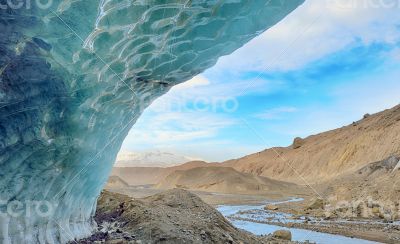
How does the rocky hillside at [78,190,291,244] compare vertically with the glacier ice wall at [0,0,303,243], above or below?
below

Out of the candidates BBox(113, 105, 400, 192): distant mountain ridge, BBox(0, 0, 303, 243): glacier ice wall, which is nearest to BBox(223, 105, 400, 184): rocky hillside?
BBox(113, 105, 400, 192): distant mountain ridge

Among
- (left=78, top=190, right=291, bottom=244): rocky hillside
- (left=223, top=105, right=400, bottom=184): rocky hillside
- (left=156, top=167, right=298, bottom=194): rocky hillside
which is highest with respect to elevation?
(left=223, top=105, right=400, bottom=184): rocky hillside

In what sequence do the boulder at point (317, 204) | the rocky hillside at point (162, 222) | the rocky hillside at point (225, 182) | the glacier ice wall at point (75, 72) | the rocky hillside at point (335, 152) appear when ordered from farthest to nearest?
the rocky hillside at point (225, 182)
the rocky hillside at point (335, 152)
the boulder at point (317, 204)
the rocky hillside at point (162, 222)
the glacier ice wall at point (75, 72)

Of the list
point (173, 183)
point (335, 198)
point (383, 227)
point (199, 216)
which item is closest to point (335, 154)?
point (173, 183)

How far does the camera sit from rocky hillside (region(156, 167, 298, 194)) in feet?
207

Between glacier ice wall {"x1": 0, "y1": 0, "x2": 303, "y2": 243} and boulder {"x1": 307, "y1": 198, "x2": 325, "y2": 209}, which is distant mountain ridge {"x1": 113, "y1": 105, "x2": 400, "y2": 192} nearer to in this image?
boulder {"x1": 307, "y1": 198, "x2": 325, "y2": 209}

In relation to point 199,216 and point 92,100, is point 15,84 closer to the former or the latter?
point 92,100

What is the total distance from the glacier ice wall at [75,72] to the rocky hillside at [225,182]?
51736mm

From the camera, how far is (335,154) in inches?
3123

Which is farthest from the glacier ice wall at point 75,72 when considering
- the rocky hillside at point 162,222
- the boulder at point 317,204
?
the boulder at point 317,204

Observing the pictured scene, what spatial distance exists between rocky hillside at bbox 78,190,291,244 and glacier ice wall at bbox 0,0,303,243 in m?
1.70

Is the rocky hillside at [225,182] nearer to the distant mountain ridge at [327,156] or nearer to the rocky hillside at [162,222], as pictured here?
the distant mountain ridge at [327,156]

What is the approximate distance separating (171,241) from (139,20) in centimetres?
478

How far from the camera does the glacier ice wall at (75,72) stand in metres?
5.87
